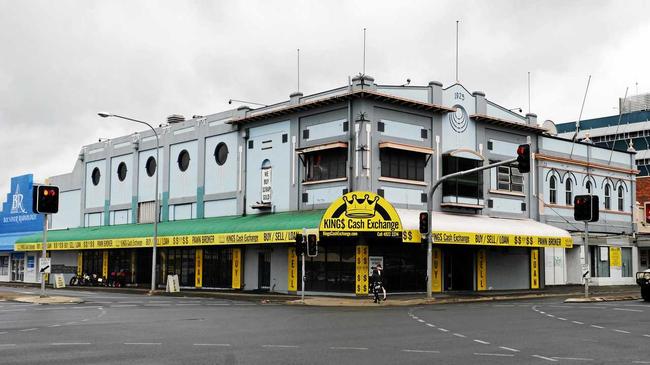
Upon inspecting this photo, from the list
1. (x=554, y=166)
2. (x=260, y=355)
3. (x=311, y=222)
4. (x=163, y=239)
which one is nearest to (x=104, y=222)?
(x=163, y=239)

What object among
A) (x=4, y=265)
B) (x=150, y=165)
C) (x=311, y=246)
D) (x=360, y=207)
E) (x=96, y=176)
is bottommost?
(x=4, y=265)

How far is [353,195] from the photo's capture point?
3431 cm

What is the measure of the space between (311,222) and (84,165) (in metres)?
29.0

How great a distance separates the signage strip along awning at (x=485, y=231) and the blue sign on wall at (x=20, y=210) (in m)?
37.4

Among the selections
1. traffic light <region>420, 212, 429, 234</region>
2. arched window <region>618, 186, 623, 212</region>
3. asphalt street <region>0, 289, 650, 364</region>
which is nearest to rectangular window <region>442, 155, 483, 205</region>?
traffic light <region>420, 212, 429, 234</region>

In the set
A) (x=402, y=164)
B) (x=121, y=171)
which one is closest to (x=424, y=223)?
(x=402, y=164)

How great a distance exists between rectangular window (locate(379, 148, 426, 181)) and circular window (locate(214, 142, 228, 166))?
444 inches

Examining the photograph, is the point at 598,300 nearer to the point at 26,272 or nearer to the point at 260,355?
the point at 260,355

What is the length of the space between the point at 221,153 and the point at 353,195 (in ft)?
41.7

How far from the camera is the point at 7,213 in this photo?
2621 inches

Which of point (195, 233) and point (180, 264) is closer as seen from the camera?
point (195, 233)

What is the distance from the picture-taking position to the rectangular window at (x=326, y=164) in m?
36.9

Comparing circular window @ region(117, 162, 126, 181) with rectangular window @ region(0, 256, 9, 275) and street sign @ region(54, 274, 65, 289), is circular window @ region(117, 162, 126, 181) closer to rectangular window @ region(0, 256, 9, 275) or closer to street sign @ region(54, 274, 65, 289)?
street sign @ region(54, 274, 65, 289)

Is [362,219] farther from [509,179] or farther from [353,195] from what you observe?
[509,179]
